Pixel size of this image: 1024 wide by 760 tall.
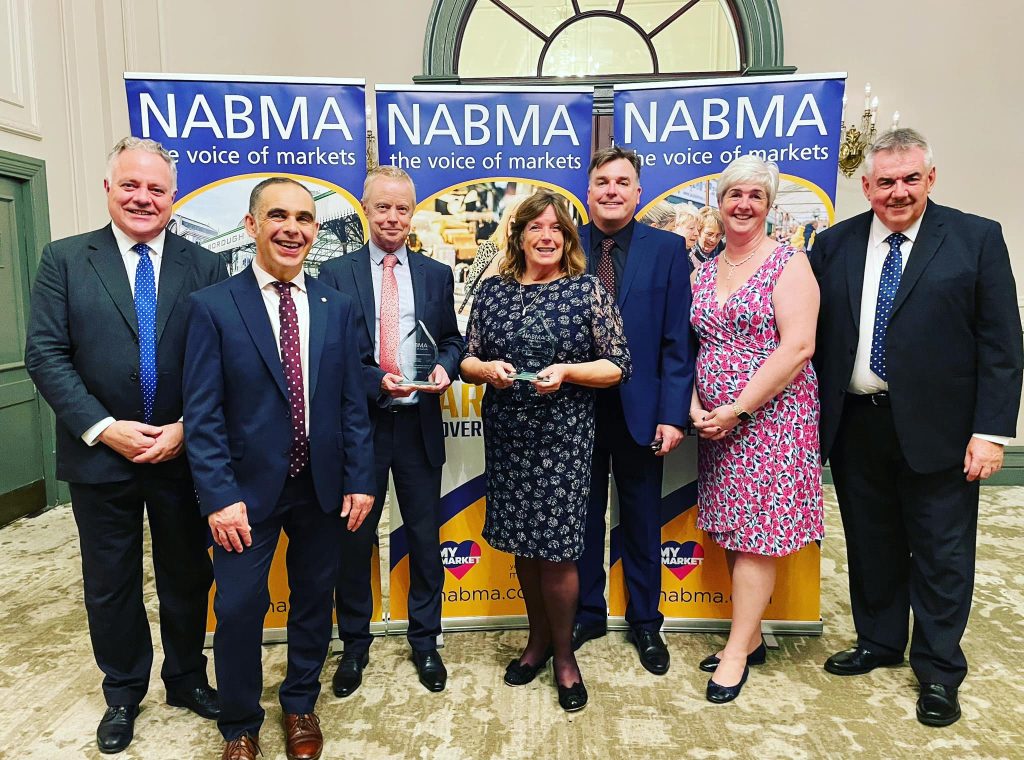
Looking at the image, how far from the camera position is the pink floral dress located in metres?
2.24

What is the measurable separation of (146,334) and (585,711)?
1.79 m

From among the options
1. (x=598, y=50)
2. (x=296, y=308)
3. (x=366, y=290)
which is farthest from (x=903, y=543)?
(x=598, y=50)

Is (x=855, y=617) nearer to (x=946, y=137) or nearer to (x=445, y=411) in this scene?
(x=445, y=411)

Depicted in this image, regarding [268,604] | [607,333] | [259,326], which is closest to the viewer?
[259,326]

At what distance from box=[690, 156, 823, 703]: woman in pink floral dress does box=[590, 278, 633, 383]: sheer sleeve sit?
370mm

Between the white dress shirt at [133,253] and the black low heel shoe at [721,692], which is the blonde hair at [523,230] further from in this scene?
the black low heel shoe at [721,692]

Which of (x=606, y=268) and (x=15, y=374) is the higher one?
(x=606, y=268)

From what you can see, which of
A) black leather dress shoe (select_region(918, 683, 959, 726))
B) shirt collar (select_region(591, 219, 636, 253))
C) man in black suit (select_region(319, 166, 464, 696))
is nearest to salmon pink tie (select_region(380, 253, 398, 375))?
man in black suit (select_region(319, 166, 464, 696))

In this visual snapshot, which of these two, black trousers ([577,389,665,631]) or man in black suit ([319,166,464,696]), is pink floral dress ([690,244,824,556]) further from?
man in black suit ([319,166,464,696])

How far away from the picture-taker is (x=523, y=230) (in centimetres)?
215

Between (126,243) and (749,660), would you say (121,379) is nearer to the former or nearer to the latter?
(126,243)

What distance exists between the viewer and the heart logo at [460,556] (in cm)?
286

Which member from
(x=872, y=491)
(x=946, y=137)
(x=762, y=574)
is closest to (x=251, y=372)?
(x=762, y=574)

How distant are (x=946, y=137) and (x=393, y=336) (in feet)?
15.7
